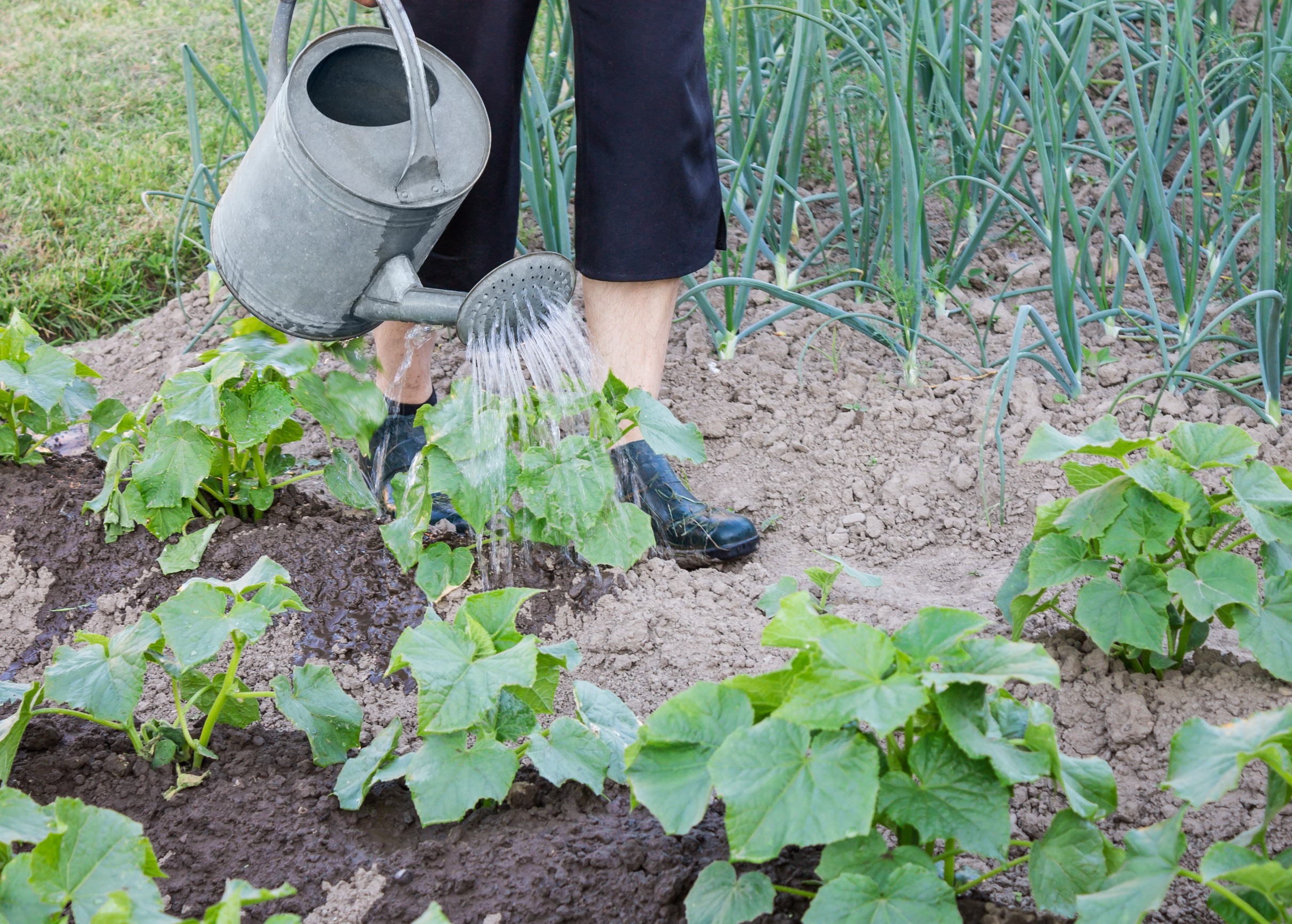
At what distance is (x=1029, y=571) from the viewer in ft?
3.77

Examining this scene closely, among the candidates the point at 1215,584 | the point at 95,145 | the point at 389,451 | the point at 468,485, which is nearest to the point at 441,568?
the point at 468,485

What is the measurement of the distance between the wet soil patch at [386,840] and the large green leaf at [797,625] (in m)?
0.24

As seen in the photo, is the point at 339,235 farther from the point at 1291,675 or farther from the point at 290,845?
the point at 1291,675

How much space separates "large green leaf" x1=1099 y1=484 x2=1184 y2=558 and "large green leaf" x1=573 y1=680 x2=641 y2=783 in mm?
517

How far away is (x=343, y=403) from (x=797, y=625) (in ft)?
2.70

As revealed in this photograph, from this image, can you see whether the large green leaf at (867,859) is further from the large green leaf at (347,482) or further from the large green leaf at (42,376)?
the large green leaf at (42,376)

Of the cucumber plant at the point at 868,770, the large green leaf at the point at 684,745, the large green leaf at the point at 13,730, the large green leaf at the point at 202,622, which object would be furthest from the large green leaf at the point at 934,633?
the large green leaf at the point at 13,730

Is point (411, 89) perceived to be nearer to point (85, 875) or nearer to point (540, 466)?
point (540, 466)

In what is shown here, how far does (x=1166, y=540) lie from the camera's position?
1089 mm

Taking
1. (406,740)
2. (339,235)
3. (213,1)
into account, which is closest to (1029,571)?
(406,740)

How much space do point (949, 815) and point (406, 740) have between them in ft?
2.18

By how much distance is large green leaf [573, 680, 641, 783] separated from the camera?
105cm

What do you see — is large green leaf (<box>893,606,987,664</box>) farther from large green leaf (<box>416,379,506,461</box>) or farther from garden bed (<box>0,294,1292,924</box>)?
large green leaf (<box>416,379,506,461</box>)

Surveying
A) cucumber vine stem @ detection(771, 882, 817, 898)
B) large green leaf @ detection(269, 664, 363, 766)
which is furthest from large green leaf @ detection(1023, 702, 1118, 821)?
large green leaf @ detection(269, 664, 363, 766)
